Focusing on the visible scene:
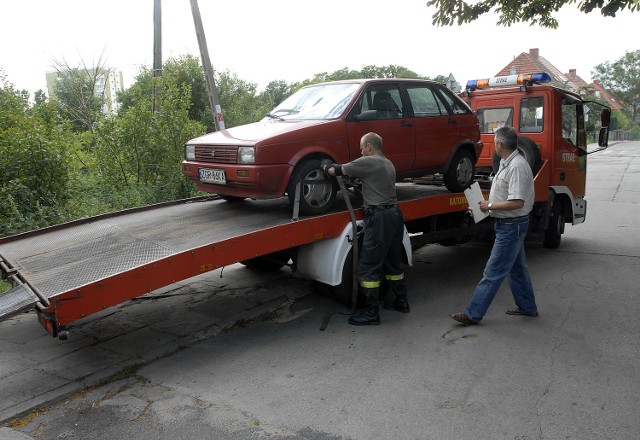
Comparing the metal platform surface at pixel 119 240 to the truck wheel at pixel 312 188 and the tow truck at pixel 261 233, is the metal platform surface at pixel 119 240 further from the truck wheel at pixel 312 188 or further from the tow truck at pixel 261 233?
the truck wheel at pixel 312 188

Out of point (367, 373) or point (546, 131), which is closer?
point (367, 373)

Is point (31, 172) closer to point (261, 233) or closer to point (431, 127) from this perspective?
point (261, 233)

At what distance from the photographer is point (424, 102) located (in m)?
6.76

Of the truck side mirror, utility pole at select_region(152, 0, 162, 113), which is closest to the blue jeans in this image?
the truck side mirror

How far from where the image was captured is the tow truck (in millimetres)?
4098

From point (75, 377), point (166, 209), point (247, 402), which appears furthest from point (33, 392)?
point (166, 209)

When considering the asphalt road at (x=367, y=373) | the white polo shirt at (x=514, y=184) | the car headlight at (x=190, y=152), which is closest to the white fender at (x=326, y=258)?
the asphalt road at (x=367, y=373)

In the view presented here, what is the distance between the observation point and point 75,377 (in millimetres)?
4430

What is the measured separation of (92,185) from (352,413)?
8065mm

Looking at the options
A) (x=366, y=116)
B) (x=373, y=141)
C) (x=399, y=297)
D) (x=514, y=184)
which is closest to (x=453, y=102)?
(x=366, y=116)

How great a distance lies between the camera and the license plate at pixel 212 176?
558 cm

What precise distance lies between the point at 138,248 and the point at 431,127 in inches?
145

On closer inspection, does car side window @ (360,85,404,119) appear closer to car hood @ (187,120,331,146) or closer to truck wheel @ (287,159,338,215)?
car hood @ (187,120,331,146)

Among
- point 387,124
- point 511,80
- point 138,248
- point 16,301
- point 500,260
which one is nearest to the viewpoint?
point 16,301
